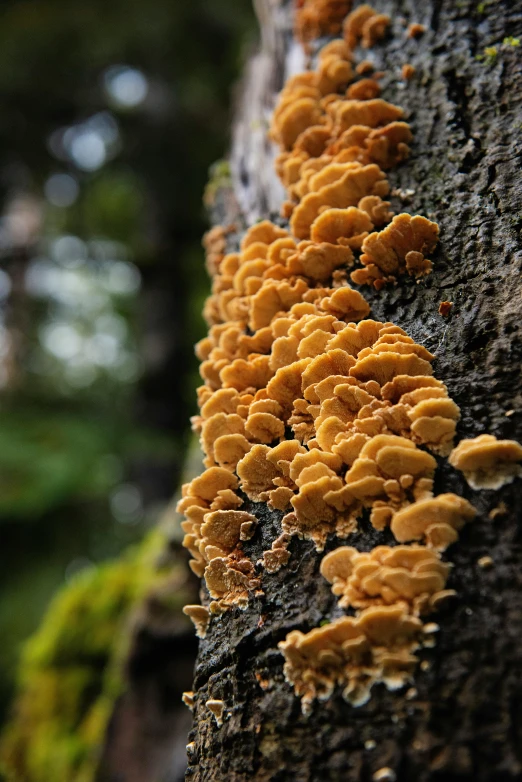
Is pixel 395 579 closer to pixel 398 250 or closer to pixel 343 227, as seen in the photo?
pixel 398 250

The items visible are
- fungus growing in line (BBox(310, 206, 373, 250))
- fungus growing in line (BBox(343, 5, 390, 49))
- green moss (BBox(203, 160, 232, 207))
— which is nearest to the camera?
fungus growing in line (BBox(310, 206, 373, 250))

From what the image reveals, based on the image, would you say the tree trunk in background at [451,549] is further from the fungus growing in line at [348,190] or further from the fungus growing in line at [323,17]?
the fungus growing in line at [323,17]

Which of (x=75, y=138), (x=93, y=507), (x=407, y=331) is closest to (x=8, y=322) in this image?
(x=75, y=138)

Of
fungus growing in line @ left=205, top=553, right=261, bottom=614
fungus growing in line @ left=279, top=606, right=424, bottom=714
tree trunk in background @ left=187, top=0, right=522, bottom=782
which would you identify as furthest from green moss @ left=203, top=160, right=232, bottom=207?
fungus growing in line @ left=279, top=606, right=424, bottom=714

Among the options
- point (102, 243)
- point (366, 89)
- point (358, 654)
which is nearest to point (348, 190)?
point (366, 89)

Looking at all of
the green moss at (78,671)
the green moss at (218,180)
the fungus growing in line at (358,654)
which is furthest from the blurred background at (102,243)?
the fungus growing in line at (358,654)

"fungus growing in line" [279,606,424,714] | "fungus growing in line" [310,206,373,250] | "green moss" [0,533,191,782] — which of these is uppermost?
"fungus growing in line" [310,206,373,250]

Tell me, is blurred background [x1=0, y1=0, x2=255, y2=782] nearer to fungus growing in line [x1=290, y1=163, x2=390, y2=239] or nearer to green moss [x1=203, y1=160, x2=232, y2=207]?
green moss [x1=203, y1=160, x2=232, y2=207]
